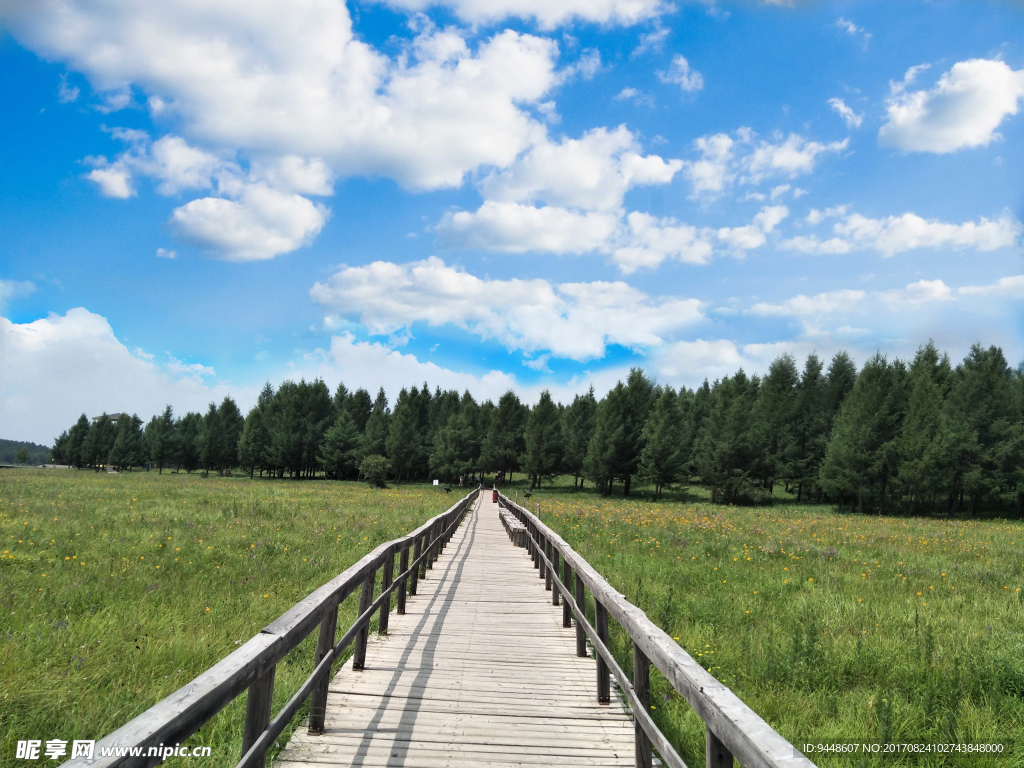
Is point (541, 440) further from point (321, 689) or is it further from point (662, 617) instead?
point (321, 689)

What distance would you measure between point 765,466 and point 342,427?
47737 mm

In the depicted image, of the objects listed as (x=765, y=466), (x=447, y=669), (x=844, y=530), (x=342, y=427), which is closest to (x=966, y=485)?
(x=765, y=466)

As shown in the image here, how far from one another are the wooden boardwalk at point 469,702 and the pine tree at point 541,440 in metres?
54.0

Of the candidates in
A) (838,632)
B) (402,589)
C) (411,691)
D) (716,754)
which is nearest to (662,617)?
(838,632)

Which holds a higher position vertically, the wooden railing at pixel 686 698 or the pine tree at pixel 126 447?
the wooden railing at pixel 686 698

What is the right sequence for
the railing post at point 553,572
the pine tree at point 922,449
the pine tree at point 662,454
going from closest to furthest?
the railing post at point 553,572
the pine tree at point 922,449
the pine tree at point 662,454

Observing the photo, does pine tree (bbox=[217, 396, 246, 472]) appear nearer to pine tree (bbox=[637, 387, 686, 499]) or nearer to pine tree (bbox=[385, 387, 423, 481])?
pine tree (bbox=[385, 387, 423, 481])

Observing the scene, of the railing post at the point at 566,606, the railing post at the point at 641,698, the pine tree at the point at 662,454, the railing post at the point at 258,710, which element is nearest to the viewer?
the railing post at the point at 258,710

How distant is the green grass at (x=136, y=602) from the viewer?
181 inches

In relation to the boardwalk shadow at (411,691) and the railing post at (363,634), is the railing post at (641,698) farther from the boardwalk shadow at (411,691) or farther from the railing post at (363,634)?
the railing post at (363,634)

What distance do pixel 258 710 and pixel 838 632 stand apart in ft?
24.2

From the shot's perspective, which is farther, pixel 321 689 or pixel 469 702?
pixel 469 702

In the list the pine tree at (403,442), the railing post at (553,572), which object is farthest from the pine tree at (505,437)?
the railing post at (553,572)

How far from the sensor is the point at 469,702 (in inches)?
190
